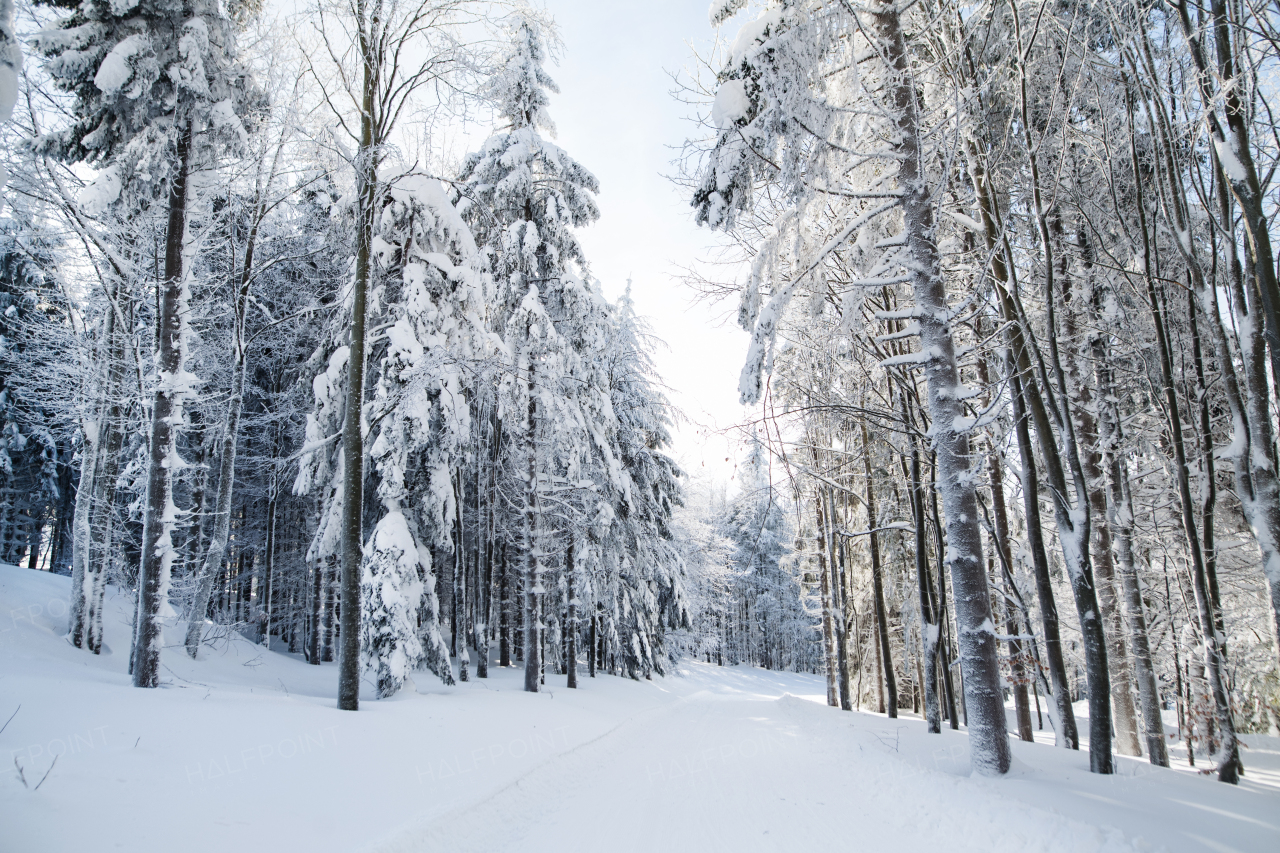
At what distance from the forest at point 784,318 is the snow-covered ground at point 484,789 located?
88 cm

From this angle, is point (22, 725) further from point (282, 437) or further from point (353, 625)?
point (282, 437)

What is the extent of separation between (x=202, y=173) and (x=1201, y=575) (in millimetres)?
13344

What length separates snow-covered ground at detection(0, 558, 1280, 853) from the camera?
339 centimetres

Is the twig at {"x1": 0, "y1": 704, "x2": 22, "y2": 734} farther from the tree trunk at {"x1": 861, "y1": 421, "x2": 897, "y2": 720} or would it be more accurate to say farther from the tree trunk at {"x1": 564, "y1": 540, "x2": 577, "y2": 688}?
the tree trunk at {"x1": 861, "y1": 421, "x2": 897, "y2": 720}

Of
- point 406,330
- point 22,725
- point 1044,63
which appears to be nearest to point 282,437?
point 406,330

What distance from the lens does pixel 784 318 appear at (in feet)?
26.6

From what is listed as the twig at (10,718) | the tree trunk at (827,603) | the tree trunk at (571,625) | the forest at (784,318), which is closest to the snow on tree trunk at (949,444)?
the forest at (784,318)

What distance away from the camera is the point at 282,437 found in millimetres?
18406

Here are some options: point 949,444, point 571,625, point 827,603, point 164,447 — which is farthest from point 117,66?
point 827,603

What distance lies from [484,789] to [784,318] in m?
6.87

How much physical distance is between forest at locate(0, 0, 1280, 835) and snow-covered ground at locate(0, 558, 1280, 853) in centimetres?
88

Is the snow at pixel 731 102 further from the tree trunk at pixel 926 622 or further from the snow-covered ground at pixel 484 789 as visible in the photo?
the snow-covered ground at pixel 484 789

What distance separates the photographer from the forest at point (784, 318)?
17.8ft

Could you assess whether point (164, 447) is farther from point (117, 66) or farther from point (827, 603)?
point (827, 603)
